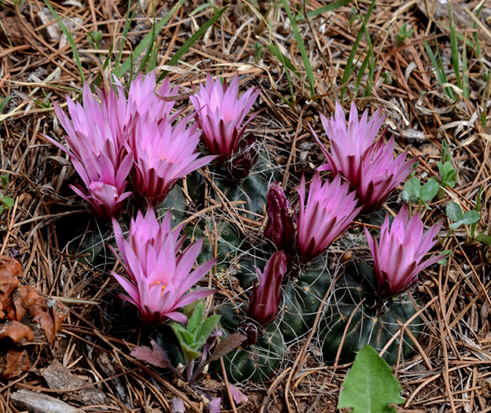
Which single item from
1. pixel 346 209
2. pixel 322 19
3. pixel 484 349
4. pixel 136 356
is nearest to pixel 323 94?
pixel 322 19

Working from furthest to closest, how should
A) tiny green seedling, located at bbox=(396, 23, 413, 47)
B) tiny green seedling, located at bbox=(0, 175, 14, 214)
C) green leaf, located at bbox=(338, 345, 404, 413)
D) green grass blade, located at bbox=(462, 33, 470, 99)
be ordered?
1. tiny green seedling, located at bbox=(396, 23, 413, 47)
2. green grass blade, located at bbox=(462, 33, 470, 99)
3. tiny green seedling, located at bbox=(0, 175, 14, 214)
4. green leaf, located at bbox=(338, 345, 404, 413)

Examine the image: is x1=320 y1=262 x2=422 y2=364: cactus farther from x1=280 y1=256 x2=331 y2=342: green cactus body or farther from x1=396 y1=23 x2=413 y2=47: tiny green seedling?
x1=396 y1=23 x2=413 y2=47: tiny green seedling

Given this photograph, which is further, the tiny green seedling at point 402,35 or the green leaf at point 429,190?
the tiny green seedling at point 402,35

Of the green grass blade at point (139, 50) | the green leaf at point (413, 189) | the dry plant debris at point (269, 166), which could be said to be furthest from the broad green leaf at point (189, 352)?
the green grass blade at point (139, 50)

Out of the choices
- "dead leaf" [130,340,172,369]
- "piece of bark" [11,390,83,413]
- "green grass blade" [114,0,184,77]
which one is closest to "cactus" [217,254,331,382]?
"dead leaf" [130,340,172,369]

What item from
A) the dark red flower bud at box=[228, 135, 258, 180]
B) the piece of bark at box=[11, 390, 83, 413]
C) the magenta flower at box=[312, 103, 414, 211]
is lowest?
the piece of bark at box=[11, 390, 83, 413]

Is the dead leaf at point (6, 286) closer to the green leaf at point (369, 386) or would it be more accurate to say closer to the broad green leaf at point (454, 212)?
the green leaf at point (369, 386)
